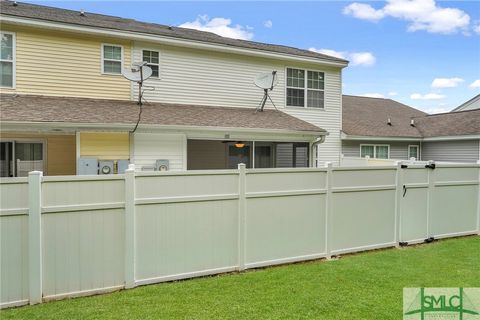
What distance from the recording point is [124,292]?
13.9 ft

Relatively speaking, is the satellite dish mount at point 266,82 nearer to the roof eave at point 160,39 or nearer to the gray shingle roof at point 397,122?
the roof eave at point 160,39

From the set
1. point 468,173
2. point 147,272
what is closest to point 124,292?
point 147,272

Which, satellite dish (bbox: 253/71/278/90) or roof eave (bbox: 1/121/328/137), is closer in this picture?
roof eave (bbox: 1/121/328/137)

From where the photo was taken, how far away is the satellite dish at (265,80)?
1156cm

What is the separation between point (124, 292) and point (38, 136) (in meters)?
7.31

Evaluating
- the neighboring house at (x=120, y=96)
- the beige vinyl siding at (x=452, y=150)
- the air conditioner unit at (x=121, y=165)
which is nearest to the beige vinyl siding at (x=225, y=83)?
the neighboring house at (x=120, y=96)

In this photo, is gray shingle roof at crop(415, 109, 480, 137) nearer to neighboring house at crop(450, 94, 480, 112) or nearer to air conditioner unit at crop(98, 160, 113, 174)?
neighboring house at crop(450, 94, 480, 112)

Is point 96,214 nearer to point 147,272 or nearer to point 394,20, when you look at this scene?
point 147,272

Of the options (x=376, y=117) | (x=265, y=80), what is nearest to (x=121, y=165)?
(x=265, y=80)

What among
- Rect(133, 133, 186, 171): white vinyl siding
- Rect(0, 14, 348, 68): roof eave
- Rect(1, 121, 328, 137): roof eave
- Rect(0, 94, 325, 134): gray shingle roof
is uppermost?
Rect(0, 14, 348, 68): roof eave

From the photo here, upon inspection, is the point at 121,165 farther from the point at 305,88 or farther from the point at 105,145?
the point at 305,88

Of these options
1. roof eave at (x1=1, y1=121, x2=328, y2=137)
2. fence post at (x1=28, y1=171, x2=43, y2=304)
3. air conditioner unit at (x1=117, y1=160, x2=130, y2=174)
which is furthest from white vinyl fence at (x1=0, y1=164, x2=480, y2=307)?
air conditioner unit at (x1=117, y1=160, x2=130, y2=174)

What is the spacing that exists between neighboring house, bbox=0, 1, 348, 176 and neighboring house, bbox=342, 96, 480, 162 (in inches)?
186

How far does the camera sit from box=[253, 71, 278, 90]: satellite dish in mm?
11562
